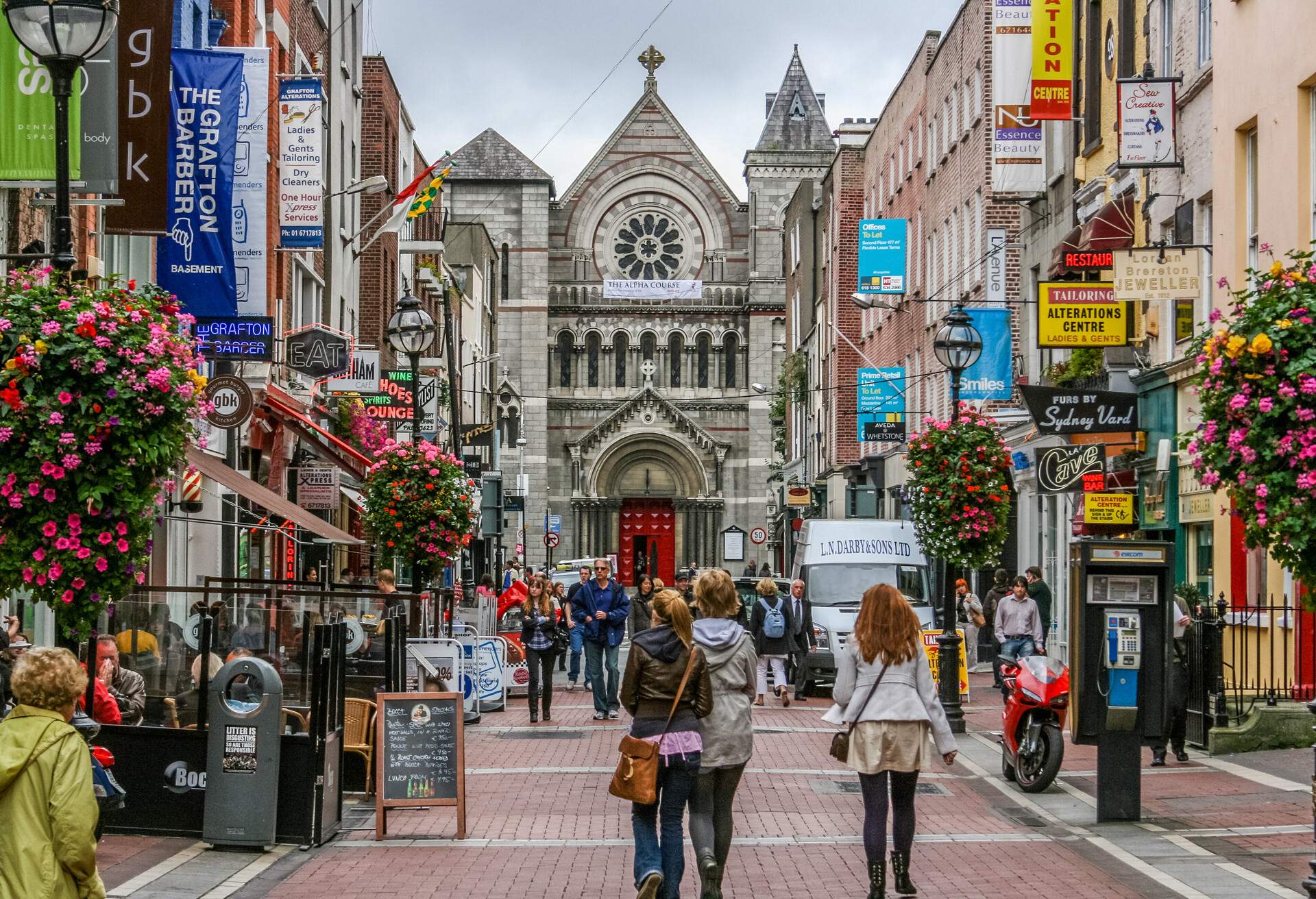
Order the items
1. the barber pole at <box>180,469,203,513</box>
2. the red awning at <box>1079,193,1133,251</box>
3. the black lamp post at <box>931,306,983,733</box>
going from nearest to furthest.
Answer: the black lamp post at <box>931,306,983,733</box>, the barber pole at <box>180,469,203,513</box>, the red awning at <box>1079,193,1133,251</box>

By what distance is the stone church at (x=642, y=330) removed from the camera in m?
75.2

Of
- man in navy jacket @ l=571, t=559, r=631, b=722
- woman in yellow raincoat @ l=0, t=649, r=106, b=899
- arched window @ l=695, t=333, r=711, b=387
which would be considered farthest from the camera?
arched window @ l=695, t=333, r=711, b=387

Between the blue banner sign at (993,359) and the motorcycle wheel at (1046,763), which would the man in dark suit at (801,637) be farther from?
the motorcycle wheel at (1046,763)

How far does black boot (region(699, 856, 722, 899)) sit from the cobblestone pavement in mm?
555

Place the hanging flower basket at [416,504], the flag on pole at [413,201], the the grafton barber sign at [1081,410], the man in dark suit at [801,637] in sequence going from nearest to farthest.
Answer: the the grafton barber sign at [1081,410], the man in dark suit at [801,637], the hanging flower basket at [416,504], the flag on pole at [413,201]

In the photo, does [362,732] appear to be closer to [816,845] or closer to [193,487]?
[816,845]

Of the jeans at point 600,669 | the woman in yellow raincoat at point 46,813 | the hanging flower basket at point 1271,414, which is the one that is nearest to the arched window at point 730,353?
the jeans at point 600,669

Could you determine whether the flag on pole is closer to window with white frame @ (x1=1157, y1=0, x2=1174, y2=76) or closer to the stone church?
window with white frame @ (x1=1157, y1=0, x2=1174, y2=76)

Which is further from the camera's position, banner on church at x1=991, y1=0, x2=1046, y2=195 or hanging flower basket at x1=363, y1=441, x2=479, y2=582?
banner on church at x1=991, y1=0, x2=1046, y2=195

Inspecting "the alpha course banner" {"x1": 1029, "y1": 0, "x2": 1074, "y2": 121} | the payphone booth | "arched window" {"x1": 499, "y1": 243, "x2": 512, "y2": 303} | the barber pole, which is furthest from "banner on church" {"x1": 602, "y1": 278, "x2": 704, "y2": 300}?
the payphone booth

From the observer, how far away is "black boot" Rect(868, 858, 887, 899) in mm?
9555

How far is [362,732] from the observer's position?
45.9ft

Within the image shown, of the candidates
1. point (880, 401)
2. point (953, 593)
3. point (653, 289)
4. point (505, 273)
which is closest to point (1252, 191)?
point (953, 593)

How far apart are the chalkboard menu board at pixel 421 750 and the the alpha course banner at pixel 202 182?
858cm
